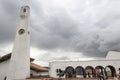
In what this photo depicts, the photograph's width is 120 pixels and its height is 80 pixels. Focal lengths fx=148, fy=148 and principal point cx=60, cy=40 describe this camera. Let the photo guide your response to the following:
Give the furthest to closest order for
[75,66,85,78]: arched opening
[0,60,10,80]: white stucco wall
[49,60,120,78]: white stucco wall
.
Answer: [75,66,85,78]: arched opening < [49,60,120,78]: white stucco wall < [0,60,10,80]: white stucco wall

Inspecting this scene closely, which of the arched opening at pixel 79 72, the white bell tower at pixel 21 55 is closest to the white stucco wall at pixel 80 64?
the arched opening at pixel 79 72

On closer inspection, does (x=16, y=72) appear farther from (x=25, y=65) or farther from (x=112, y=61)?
(x=112, y=61)

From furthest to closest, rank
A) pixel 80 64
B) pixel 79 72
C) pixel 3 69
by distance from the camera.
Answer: pixel 79 72 < pixel 80 64 < pixel 3 69

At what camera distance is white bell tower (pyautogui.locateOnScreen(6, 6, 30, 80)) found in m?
21.7

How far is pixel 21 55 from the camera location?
2205cm

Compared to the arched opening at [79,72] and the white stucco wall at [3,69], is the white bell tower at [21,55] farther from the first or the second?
the arched opening at [79,72]

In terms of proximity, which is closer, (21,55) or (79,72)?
(21,55)


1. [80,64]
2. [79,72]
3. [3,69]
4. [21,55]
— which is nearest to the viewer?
[21,55]

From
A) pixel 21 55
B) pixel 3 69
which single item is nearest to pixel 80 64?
pixel 21 55

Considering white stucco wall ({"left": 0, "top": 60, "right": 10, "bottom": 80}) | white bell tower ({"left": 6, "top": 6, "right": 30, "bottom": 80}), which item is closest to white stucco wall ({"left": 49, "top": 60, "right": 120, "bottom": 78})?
white bell tower ({"left": 6, "top": 6, "right": 30, "bottom": 80})

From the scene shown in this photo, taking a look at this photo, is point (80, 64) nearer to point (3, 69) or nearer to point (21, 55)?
point (21, 55)

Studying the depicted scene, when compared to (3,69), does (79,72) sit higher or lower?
lower

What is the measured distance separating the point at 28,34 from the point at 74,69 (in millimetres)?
10125

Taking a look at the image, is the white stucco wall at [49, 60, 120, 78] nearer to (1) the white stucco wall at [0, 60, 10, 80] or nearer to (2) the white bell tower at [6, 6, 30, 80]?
(2) the white bell tower at [6, 6, 30, 80]
